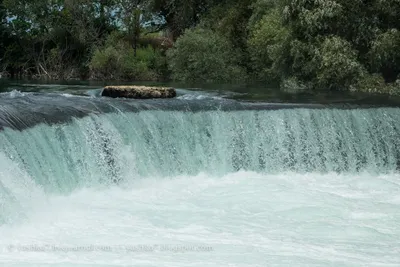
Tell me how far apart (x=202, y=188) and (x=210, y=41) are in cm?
1817

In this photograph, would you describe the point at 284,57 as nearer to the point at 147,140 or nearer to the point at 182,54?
the point at 182,54

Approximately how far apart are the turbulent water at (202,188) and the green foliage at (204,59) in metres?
14.3

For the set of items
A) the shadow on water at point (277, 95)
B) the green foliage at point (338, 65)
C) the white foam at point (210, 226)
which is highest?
the green foliage at point (338, 65)

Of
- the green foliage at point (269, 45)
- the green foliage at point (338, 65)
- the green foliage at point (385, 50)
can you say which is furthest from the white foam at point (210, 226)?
the green foliage at point (269, 45)

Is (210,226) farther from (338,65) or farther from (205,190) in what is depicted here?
(338,65)

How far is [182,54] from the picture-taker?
28.8 meters

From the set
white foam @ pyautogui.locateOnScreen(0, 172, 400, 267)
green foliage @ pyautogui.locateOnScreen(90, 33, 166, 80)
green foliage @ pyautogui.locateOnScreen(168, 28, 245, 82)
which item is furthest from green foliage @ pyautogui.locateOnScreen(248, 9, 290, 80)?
white foam @ pyautogui.locateOnScreen(0, 172, 400, 267)

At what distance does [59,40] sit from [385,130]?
966 inches

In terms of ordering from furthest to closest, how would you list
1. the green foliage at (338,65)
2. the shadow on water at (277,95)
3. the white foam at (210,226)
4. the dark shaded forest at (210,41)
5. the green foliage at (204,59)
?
the green foliage at (204,59) < the dark shaded forest at (210,41) < the green foliage at (338,65) < the shadow on water at (277,95) < the white foam at (210,226)

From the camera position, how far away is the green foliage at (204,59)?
1110 inches

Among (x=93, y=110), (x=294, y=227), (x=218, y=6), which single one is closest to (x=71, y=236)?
(x=294, y=227)

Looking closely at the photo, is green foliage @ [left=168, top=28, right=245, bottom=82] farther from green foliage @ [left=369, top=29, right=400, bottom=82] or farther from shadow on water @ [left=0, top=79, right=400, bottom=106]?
green foliage @ [left=369, top=29, right=400, bottom=82]

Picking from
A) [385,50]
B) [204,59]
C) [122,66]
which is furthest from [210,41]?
[385,50]

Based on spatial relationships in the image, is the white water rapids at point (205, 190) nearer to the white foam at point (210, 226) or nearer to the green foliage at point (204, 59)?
the white foam at point (210, 226)
